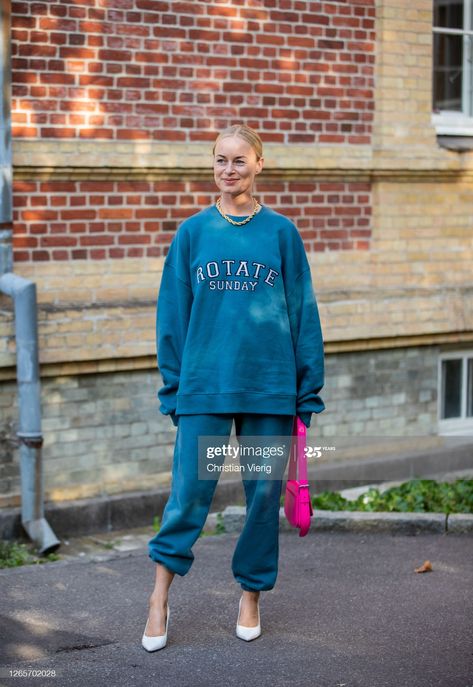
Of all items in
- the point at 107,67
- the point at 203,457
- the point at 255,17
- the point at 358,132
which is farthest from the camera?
the point at 358,132

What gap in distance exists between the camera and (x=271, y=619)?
507 centimetres

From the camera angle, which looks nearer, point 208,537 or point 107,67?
point 208,537

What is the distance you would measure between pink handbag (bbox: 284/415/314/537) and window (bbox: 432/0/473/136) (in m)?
4.65

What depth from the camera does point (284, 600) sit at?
5.38 m

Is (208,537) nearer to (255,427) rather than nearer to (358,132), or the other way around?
(255,427)

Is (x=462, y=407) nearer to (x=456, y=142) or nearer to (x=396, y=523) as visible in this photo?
(x=456, y=142)

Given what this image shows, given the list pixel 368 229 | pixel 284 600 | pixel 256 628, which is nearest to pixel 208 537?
pixel 284 600

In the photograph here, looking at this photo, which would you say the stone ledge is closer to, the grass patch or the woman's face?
the grass patch

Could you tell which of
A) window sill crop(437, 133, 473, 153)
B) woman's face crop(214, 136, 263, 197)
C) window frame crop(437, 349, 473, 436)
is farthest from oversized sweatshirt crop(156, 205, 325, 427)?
window frame crop(437, 349, 473, 436)

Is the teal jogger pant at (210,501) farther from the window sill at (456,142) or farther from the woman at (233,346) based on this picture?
the window sill at (456,142)

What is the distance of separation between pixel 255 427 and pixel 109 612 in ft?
3.95

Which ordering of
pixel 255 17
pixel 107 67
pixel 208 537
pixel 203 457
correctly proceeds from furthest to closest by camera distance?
pixel 255 17, pixel 107 67, pixel 208 537, pixel 203 457

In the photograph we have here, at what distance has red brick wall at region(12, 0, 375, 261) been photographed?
6.90 metres

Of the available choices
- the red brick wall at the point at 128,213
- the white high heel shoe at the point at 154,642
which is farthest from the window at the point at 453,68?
the white high heel shoe at the point at 154,642
